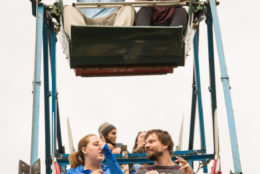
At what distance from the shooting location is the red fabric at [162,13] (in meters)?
10.7

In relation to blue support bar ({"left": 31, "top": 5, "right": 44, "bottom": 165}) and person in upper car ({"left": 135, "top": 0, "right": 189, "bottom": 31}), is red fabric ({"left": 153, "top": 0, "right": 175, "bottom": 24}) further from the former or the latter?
blue support bar ({"left": 31, "top": 5, "right": 44, "bottom": 165})

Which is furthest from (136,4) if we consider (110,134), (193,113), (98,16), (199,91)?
(193,113)

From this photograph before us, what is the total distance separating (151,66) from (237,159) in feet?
9.46

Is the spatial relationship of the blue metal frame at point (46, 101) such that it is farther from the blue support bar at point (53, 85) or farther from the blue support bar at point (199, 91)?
the blue support bar at point (199, 91)

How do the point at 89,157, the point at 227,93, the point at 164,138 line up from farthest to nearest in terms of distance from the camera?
the point at 227,93 < the point at 89,157 < the point at 164,138

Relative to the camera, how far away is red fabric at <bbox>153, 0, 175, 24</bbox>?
10.7 metres

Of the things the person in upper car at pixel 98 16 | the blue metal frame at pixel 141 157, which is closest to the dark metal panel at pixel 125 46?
the person in upper car at pixel 98 16

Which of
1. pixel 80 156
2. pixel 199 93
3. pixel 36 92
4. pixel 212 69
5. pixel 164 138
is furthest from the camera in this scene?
pixel 199 93

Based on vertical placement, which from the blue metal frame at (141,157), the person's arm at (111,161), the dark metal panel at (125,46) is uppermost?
the dark metal panel at (125,46)

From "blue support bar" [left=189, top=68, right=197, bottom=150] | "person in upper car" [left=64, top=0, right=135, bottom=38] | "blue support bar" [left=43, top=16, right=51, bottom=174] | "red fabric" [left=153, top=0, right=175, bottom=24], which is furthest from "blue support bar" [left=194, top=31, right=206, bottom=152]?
"blue support bar" [left=43, top=16, right=51, bottom=174]

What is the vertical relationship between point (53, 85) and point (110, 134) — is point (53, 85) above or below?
above

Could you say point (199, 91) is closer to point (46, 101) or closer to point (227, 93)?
point (46, 101)

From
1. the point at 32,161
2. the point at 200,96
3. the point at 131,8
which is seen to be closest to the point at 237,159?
the point at 32,161

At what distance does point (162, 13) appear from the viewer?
35.1 ft
